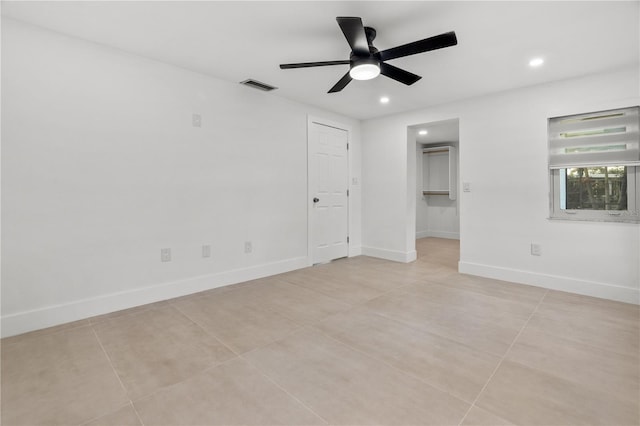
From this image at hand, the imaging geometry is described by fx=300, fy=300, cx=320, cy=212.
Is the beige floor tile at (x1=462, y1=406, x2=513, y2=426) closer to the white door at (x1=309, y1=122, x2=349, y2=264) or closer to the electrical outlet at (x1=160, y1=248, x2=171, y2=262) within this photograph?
the electrical outlet at (x1=160, y1=248, x2=171, y2=262)

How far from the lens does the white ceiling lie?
221cm

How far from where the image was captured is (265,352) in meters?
2.12

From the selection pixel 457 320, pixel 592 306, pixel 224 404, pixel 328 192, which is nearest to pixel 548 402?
pixel 457 320

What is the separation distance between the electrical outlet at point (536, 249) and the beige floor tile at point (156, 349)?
12.0 ft

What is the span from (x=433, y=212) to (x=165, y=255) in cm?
667

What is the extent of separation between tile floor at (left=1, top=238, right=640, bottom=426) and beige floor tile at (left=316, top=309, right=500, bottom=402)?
0.04 ft

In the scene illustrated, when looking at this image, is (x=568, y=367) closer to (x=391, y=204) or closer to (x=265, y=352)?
(x=265, y=352)

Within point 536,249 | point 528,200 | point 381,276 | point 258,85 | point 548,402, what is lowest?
point 548,402

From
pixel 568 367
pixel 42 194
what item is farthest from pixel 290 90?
pixel 568 367

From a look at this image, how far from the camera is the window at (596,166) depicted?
3.14 metres

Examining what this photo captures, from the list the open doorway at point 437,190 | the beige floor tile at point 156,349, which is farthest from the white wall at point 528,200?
the beige floor tile at point 156,349

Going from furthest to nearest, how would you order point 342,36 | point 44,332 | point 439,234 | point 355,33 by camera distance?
1. point 439,234
2. point 342,36
3. point 44,332
4. point 355,33

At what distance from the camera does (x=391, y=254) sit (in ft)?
16.8

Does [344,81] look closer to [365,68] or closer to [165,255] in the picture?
[365,68]
